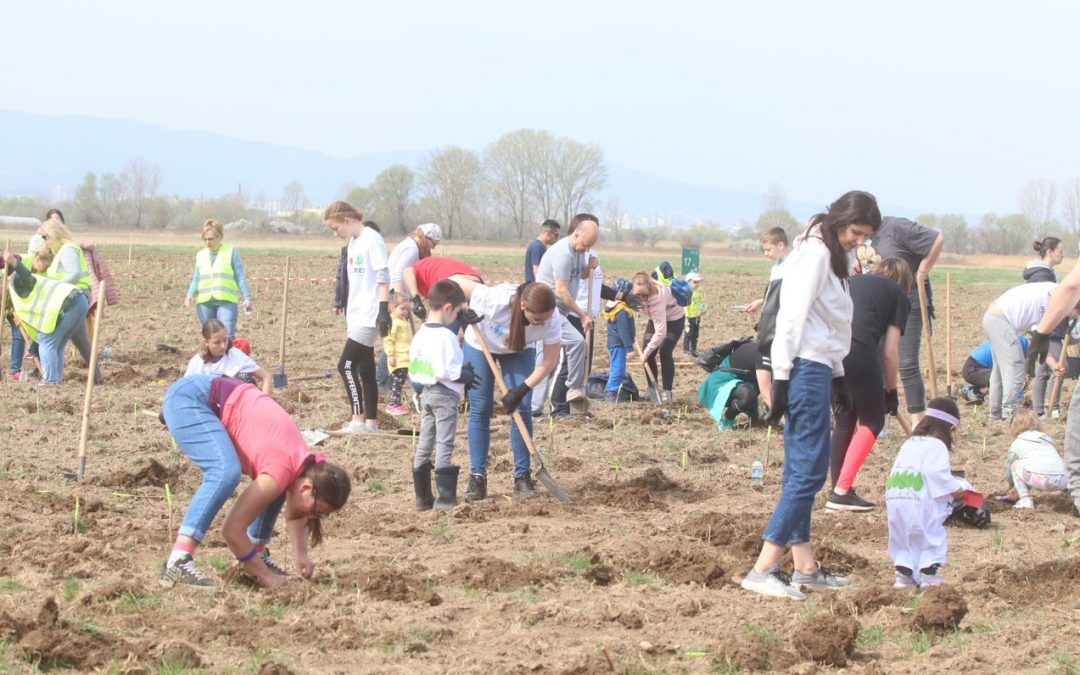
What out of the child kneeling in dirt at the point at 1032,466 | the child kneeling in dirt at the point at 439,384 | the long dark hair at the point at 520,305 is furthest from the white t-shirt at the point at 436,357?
the child kneeling in dirt at the point at 1032,466

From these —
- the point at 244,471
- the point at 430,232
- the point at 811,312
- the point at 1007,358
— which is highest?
the point at 430,232

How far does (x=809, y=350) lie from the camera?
6.01 meters

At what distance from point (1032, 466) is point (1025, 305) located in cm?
373

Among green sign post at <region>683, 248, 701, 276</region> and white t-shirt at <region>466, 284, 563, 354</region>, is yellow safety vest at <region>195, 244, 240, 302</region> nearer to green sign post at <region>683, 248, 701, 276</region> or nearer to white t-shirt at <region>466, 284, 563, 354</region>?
white t-shirt at <region>466, 284, 563, 354</region>

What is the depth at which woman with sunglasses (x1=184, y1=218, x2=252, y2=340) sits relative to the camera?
12.7 metres

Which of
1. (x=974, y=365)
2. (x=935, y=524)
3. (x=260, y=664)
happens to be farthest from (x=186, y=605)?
(x=974, y=365)

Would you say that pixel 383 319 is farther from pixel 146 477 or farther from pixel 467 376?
pixel 467 376

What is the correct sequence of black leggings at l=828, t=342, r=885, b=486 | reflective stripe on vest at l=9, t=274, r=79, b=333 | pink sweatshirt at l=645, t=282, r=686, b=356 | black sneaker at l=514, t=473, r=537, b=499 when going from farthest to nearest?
reflective stripe on vest at l=9, t=274, r=79, b=333 → pink sweatshirt at l=645, t=282, r=686, b=356 → black sneaker at l=514, t=473, r=537, b=499 → black leggings at l=828, t=342, r=885, b=486

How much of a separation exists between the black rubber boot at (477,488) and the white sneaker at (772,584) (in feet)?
8.54

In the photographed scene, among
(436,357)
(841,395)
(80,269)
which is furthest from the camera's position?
(80,269)

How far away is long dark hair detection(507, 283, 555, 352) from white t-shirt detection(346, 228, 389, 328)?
96.3 inches

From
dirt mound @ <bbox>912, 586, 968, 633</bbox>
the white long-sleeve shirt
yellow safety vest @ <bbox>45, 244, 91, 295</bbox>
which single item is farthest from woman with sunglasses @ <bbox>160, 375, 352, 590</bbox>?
yellow safety vest @ <bbox>45, 244, 91, 295</bbox>

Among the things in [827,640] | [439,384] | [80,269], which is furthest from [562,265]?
[827,640]

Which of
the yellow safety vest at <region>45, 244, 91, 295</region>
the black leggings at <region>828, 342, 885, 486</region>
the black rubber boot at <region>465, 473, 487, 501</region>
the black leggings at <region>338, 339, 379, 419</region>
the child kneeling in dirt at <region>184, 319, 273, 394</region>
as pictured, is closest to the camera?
the black leggings at <region>828, 342, 885, 486</region>
